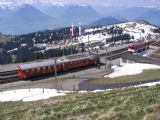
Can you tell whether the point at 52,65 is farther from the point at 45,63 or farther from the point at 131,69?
the point at 131,69

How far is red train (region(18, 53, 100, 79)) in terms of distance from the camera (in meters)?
68.4

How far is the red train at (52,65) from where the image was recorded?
6838 centimetres

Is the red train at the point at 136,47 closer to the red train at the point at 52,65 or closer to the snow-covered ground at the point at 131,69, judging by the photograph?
the red train at the point at 52,65

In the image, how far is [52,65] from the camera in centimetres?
7200

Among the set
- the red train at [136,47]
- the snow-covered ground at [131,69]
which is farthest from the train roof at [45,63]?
the red train at [136,47]

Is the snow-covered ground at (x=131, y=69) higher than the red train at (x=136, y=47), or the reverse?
the red train at (x=136, y=47)

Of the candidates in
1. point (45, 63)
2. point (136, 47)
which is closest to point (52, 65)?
point (45, 63)

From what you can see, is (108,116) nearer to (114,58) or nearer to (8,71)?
(8,71)

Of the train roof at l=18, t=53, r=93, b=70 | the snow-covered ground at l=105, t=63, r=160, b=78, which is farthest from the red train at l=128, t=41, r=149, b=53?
the snow-covered ground at l=105, t=63, r=160, b=78

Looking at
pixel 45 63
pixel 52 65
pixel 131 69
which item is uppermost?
pixel 45 63

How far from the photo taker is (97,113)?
19828mm

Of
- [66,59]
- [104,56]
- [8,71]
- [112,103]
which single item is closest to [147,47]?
[104,56]

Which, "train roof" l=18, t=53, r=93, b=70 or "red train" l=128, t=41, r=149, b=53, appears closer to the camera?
"train roof" l=18, t=53, r=93, b=70

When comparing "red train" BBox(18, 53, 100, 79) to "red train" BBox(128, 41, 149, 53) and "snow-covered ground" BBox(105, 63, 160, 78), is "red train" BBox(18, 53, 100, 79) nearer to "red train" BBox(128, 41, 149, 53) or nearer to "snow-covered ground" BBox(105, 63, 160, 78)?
"snow-covered ground" BBox(105, 63, 160, 78)
